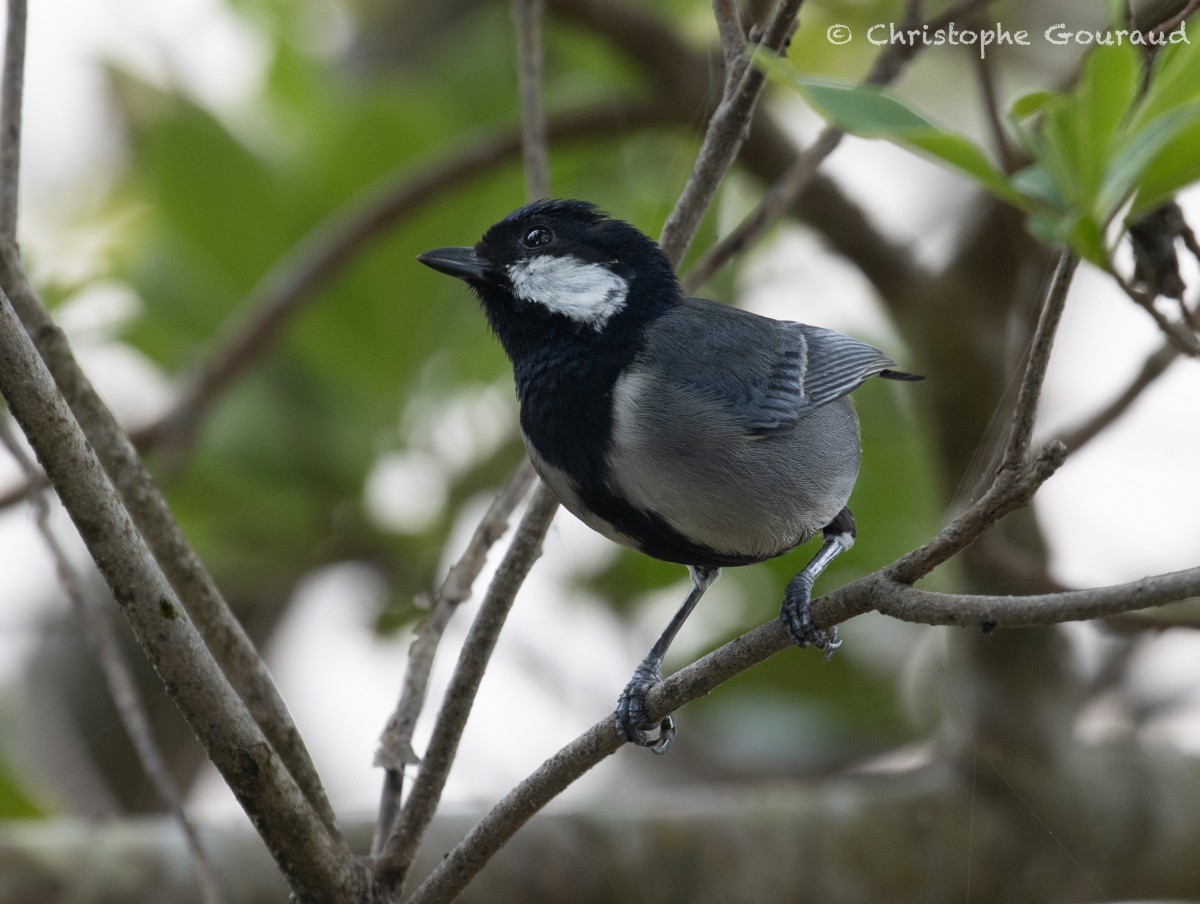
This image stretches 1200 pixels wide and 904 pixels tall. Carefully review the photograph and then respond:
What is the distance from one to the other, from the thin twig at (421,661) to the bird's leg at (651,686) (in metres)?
0.32

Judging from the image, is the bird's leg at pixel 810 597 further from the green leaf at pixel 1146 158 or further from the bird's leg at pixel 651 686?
the green leaf at pixel 1146 158

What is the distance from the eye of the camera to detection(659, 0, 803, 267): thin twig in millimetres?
1859

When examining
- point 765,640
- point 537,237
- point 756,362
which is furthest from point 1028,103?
point 537,237

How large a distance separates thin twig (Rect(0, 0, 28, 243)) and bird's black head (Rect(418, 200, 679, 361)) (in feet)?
2.19

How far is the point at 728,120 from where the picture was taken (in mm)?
1912

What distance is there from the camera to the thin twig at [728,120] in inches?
73.2

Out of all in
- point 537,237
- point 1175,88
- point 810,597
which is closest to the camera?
point 1175,88

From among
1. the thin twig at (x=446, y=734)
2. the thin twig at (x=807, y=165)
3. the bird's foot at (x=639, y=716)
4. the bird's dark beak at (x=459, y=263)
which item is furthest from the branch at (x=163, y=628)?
the thin twig at (x=807, y=165)

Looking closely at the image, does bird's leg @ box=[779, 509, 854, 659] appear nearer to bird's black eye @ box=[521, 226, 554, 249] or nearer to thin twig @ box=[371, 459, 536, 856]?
thin twig @ box=[371, 459, 536, 856]

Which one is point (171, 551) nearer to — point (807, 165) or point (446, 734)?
point (446, 734)

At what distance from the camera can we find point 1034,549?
3.07m

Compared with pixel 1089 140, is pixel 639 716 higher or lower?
lower

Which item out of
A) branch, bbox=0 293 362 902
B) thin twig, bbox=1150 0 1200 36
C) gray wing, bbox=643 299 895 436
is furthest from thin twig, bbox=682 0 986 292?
branch, bbox=0 293 362 902

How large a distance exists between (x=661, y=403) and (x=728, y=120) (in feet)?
1.46
